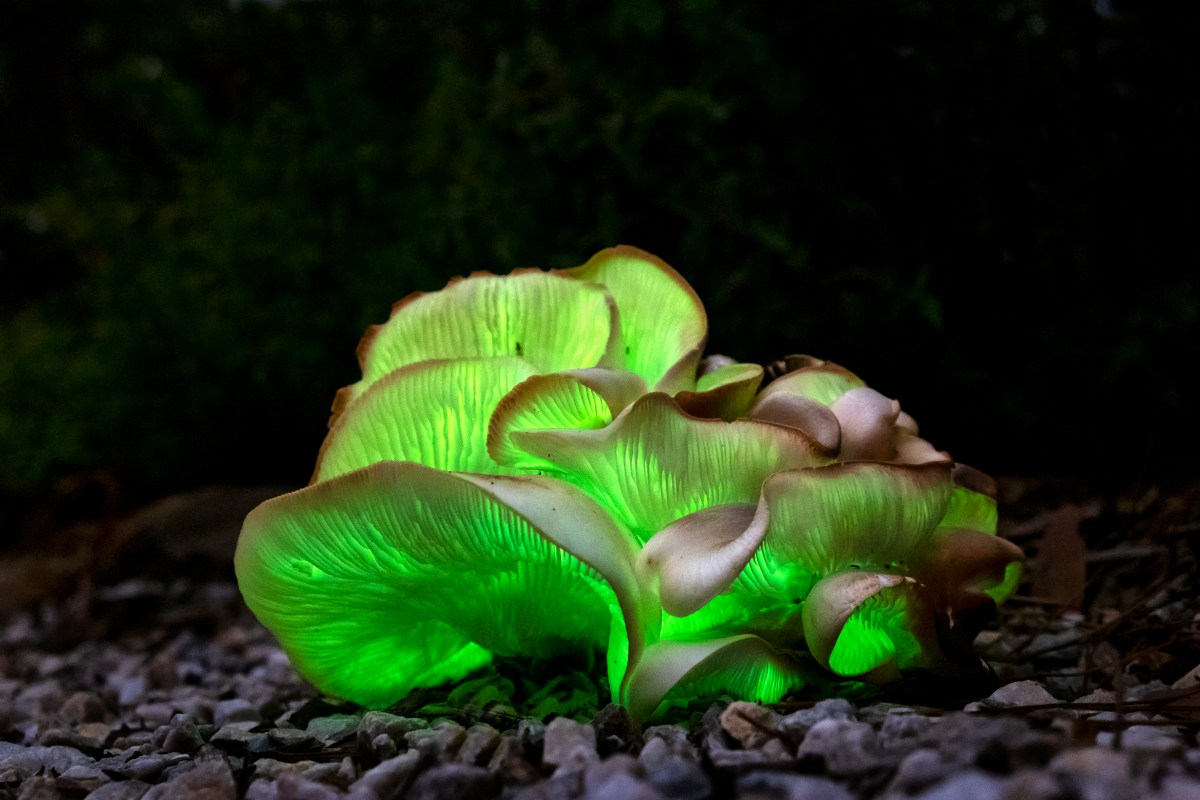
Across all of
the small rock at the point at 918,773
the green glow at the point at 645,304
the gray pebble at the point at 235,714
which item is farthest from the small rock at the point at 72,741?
the small rock at the point at 918,773

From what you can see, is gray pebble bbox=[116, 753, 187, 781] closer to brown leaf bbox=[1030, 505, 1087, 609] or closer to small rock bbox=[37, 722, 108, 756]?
small rock bbox=[37, 722, 108, 756]

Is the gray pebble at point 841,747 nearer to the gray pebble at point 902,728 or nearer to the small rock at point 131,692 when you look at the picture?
the gray pebble at point 902,728

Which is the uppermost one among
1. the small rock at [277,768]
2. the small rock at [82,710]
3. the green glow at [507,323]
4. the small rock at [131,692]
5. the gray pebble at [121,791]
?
the green glow at [507,323]

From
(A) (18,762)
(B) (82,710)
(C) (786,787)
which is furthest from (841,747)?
(B) (82,710)

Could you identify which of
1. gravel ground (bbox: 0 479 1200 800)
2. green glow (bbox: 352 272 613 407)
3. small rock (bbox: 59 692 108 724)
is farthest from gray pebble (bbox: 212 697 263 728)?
green glow (bbox: 352 272 613 407)

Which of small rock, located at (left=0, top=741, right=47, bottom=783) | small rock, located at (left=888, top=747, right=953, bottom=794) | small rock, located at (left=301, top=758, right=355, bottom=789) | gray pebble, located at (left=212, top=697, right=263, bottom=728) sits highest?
small rock, located at (left=888, top=747, right=953, bottom=794)

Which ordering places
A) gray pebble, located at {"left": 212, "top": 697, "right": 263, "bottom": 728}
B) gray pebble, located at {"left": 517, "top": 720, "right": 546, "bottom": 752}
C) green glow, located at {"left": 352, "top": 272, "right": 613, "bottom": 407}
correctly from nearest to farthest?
gray pebble, located at {"left": 517, "top": 720, "right": 546, "bottom": 752} < green glow, located at {"left": 352, "top": 272, "right": 613, "bottom": 407} < gray pebble, located at {"left": 212, "top": 697, "right": 263, "bottom": 728}

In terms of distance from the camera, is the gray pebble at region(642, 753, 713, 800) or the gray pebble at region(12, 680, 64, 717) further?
the gray pebble at region(12, 680, 64, 717)

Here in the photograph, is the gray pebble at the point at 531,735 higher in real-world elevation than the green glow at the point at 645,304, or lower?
lower

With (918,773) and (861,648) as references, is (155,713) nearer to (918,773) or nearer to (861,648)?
(861,648)
